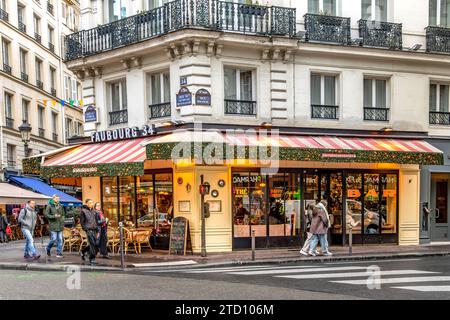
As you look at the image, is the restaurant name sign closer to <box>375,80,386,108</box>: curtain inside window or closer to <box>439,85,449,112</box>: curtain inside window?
<box>375,80,386,108</box>: curtain inside window

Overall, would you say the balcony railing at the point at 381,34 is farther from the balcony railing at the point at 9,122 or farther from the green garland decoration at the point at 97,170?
the balcony railing at the point at 9,122

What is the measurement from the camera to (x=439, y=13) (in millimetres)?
18859

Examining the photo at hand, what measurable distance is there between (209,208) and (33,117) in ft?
68.4

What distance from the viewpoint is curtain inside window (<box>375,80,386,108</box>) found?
17875mm

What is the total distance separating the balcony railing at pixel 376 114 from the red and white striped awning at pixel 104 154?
7.90 meters

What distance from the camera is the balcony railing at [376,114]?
17.6m

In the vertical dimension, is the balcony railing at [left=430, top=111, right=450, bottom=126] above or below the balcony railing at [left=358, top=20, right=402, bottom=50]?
below

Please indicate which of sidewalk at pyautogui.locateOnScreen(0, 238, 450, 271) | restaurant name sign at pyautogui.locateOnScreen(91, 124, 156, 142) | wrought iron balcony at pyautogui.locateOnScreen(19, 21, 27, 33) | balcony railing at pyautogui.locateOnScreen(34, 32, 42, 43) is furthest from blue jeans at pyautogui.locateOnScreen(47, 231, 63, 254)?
balcony railing at pyautogui.locateOnScreen(34, 32, 42, 43)

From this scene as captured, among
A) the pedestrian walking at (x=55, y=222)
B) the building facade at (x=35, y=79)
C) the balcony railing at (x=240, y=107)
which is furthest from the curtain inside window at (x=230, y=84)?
the building facade at (x=35, y=79)

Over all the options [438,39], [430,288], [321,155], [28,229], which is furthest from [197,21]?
[430,288]

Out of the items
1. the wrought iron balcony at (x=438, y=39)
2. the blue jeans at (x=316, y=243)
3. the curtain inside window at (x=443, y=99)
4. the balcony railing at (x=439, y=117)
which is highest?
the wrought iron balcony at (x=438, y=39)

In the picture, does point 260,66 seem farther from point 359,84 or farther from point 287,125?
point 359,84

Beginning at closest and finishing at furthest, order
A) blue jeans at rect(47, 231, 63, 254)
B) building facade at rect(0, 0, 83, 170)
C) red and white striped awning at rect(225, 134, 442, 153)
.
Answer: blue jeans at rect(47, 231, 63, 254) < red and white striped awning at rect(225, 134, 442, 153) < building facade at rect(0, 0, 83, 170)

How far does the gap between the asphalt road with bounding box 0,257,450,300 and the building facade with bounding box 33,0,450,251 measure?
3.91 meters
